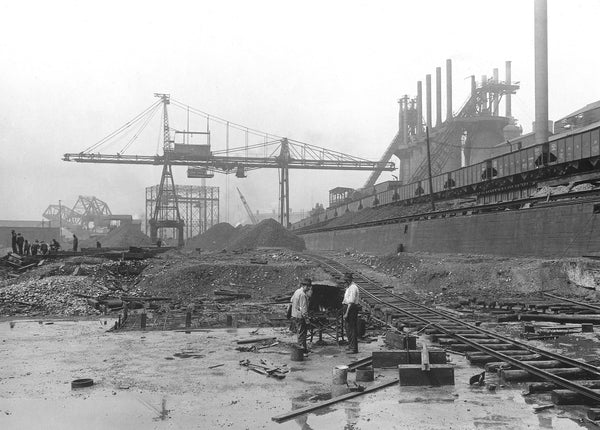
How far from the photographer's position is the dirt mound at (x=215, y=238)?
5694 centimetres

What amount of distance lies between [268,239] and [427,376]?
39060mm

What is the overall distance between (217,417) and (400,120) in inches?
3246

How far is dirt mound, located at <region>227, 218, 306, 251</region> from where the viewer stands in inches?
1812

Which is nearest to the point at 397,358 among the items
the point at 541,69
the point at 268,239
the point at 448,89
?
the point at 268,239

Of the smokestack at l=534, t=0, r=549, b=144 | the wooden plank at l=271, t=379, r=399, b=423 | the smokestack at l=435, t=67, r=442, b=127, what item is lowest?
the wooden plank at l=271, t=379, r=399, b=423

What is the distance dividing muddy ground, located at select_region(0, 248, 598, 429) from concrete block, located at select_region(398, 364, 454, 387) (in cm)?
18

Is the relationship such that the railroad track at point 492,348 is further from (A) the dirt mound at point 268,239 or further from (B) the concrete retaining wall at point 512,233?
(A) the dirt mound at point 268,239

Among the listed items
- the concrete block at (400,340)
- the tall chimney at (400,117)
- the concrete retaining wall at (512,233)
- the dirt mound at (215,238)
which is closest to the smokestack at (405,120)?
the tall chimney at (400,117)

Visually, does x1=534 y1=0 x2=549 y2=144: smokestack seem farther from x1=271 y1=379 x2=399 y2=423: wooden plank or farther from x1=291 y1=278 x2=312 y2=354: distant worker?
x1=271 y1=379 x2=399 y2=423: wooden plank

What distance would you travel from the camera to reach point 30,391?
7.31 m

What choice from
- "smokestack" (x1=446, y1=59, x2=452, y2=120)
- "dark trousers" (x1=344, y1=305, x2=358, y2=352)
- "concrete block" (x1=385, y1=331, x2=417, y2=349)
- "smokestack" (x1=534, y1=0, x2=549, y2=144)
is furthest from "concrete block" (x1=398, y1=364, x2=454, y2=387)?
"smokestack" (x1=446, y1=59, x2=452, y2=120)

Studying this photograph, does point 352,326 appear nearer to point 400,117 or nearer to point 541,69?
point 541,69

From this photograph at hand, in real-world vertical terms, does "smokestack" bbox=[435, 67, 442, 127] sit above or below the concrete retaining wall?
above

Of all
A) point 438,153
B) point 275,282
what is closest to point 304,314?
point 275,282
